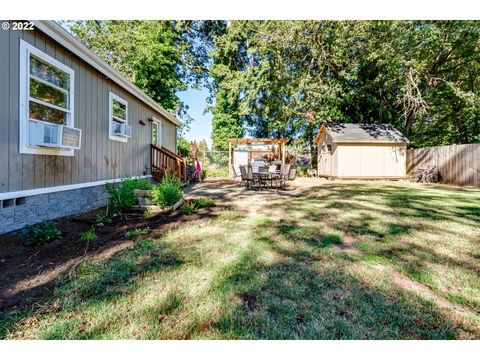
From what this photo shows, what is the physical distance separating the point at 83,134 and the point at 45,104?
96cm

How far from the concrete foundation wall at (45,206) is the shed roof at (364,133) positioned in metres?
12.4

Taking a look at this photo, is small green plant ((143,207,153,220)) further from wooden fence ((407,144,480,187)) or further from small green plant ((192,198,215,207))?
wooden fence ((407,144,480,187))

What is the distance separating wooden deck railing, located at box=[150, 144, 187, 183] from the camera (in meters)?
9.02

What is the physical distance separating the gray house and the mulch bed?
535mm

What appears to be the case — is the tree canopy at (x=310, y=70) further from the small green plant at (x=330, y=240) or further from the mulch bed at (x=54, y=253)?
the mulch bed at (x=54, y=253)

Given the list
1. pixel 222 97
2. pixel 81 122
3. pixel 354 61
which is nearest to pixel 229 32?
pixel 222 97

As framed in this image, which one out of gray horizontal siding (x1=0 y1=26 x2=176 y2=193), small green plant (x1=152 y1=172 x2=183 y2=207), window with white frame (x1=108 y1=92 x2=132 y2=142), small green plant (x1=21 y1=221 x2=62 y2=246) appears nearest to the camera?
small green plant (x1=21 y1=221 x2=62 y2=246)

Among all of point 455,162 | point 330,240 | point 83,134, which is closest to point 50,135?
point 83,134

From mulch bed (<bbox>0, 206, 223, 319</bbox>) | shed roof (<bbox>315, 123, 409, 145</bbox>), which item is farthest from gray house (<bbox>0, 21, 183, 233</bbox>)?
shed roof (<bbox>315, 123, 409, 145</bbox>)

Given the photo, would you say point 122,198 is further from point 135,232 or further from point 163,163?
point 163,163

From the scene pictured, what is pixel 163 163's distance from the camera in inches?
371

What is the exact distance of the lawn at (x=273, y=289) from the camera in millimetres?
1579

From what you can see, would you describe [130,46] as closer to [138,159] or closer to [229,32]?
[229,32]
